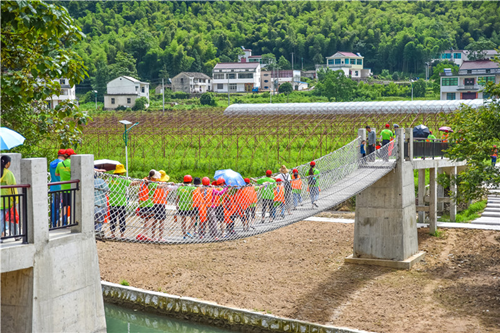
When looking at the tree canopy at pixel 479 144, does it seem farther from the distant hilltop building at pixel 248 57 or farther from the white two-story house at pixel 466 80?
the distant hilltop building at pixel 248 57

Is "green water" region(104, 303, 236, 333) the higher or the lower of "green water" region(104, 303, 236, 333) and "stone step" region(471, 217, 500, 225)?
the lower

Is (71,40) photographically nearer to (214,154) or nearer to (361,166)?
(361,166)

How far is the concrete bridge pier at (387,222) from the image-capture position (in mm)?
13930

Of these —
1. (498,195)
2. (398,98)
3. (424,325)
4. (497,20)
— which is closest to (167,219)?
(424,325)

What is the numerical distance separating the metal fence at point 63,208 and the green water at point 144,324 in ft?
16.1

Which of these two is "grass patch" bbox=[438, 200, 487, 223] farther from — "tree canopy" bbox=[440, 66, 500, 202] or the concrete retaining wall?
the concrete retaining wall

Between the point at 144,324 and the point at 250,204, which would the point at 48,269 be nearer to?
the point at 250,204

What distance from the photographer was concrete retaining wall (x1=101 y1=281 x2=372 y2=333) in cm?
1006

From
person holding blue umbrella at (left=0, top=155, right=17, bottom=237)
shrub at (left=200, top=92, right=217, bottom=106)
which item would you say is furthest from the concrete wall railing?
shrub at (left=200, top=92, right=217, bottom=106)

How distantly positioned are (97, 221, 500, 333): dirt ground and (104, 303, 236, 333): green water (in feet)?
2.56

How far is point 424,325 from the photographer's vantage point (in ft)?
33.8

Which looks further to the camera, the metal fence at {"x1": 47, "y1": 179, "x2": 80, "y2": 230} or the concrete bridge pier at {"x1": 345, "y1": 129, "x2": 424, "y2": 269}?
the concrete bridge pier at {"x1": 345, "y1": 129, "x2": 424, "y2": 269}

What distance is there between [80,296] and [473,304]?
7.72m

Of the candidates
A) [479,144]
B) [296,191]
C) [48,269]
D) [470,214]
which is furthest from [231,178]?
[470,214]
